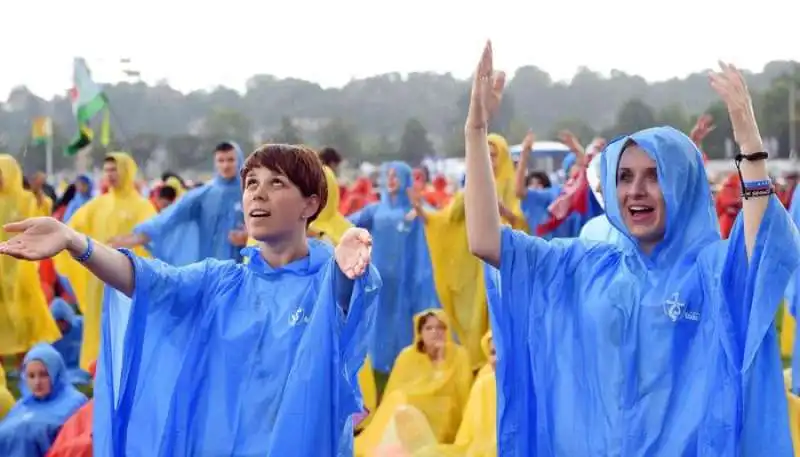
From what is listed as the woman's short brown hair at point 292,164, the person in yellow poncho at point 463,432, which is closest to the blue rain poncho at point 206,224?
the person in yellow poncho at point 463,432

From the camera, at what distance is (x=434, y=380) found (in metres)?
7.61

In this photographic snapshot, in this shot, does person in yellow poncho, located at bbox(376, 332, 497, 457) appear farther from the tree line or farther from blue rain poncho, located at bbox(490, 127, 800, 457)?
the tree line

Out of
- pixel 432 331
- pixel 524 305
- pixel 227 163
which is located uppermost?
pixel 227 163

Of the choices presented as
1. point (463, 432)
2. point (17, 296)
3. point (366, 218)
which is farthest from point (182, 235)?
point (463, 432)

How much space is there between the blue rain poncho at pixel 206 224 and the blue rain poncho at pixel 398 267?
69.2 inches

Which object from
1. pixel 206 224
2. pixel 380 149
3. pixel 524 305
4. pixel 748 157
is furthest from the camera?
pixel 380 149

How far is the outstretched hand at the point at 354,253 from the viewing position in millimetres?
3465

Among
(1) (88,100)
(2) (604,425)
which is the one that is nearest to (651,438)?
(2) (604,425)

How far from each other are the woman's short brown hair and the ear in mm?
12

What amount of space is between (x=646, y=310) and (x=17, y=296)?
7.49 meters

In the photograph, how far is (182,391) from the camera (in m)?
3.79

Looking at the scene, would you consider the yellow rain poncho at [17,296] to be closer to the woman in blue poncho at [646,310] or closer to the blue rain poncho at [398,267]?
the blue rain poncho at [398,267]

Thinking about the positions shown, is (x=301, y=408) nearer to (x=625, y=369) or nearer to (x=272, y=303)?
(x=272, y=303)

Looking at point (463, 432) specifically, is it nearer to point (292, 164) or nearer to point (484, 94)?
point (292, 164)
